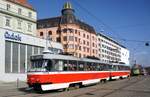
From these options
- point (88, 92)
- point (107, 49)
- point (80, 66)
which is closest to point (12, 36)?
point (80, 66)

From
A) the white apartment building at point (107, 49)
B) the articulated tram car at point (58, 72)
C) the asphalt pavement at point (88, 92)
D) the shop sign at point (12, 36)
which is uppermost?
the white apartment building at point (107, 49)

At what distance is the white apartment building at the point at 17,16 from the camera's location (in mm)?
56100

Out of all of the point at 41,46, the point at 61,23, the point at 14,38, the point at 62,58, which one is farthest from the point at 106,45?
the point at 62,58

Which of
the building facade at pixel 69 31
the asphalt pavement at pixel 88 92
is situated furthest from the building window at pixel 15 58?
the building facade at pixel 69 31

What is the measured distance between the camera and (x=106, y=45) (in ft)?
422

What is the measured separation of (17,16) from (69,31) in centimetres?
3171

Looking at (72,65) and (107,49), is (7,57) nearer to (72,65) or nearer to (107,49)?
(72,65)

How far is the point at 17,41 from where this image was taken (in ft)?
151

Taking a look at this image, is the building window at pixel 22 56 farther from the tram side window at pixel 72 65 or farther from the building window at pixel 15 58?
the tram side window at pixel 72 65

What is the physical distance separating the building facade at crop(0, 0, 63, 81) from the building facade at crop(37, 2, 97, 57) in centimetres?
2630

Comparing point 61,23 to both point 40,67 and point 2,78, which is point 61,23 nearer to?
point 2,78

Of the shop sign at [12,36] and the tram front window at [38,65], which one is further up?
the shop sign at [12,36]

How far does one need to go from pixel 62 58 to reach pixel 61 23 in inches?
2785

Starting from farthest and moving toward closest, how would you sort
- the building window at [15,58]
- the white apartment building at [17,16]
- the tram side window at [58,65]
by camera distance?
the white apartment building at [17,16] → the building window at [15,58] → the tram side window at [58,65]
